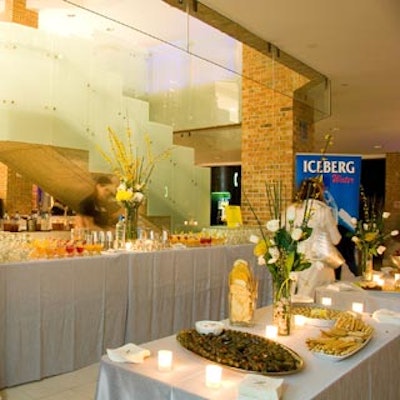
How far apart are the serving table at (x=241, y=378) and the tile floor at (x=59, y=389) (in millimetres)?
1545

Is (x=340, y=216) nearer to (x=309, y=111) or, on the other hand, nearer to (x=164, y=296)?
(x=309, y=111)

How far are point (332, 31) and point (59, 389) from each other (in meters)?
4.19

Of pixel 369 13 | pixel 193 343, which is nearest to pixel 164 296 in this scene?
pixel 193 343

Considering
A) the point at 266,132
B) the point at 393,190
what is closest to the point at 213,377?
the point at 266,132

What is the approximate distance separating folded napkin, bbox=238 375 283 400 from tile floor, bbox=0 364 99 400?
2.03 metres

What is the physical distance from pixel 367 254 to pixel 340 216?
330 centimetres

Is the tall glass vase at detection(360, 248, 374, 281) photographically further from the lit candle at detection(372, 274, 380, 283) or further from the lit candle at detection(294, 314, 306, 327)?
the lit candle at detection(294, 314, 306, 327)

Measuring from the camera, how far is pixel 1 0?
8430 mm

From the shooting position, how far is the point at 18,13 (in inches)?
339

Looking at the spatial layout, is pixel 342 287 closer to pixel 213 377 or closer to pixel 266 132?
pixel 213 377

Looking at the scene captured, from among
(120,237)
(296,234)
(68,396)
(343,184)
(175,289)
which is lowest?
(68,396)

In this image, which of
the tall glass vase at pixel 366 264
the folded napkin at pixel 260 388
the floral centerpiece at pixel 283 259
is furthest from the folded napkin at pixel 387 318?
the tall glass vase at pixel 366 264

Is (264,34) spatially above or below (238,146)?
above

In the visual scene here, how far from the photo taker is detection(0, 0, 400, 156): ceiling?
465cm
